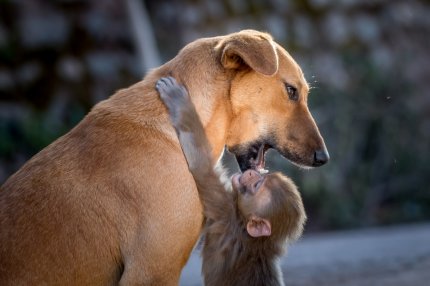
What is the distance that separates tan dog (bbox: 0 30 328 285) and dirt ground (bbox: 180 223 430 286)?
2.54m

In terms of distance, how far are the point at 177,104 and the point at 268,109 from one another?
1.81 ft

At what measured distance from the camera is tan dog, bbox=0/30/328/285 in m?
5.04

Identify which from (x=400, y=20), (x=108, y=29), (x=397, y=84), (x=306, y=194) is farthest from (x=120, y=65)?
(x=400, y=20)

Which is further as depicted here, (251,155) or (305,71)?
(305,71)

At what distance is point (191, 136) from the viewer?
17.9 feet

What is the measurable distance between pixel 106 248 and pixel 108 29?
654cm

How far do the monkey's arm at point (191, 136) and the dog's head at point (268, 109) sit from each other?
23cm

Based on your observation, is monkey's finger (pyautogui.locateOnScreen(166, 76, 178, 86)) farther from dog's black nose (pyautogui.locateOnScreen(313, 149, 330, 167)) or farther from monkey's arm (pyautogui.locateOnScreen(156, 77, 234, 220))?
dog's black nose (pyautogui.locateOnScreen(313, 149, 330, 167))

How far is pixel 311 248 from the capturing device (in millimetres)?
9789

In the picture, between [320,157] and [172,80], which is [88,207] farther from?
[320,157]

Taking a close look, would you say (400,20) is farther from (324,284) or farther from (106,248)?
(106,248)

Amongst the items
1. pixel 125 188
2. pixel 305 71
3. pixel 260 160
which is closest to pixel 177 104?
pixel 125 188

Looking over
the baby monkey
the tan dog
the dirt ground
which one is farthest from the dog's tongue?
the dirt ground

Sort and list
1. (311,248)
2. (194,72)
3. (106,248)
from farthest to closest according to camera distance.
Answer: (311,248) < (194,72) < (106,248)
